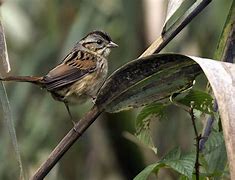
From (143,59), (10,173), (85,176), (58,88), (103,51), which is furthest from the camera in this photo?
(85,176)

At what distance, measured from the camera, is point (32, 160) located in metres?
4.61

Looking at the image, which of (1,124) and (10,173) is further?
(1,124)

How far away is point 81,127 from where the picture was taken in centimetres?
218

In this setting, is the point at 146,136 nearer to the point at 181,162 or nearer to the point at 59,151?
the point at 181,162

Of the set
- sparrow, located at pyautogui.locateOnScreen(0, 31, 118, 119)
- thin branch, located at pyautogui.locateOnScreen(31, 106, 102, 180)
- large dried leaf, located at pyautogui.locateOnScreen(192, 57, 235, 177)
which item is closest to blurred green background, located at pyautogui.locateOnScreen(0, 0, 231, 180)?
sparrow, located at pyautogui.locateOnScreen(0, 31, 118, 119)

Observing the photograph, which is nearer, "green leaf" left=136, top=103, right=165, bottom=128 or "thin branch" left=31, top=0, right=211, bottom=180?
"thin branch" left=31, top=0, right=211, bottom=180

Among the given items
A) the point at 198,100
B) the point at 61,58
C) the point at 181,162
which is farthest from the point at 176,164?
the point at 61,58

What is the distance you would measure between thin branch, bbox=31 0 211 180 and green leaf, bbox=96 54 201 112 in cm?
6

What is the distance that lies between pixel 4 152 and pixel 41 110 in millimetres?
454

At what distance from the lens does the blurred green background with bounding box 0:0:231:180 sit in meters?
4.53

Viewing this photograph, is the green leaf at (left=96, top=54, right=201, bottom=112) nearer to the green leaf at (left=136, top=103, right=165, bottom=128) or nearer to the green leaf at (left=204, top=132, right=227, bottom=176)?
the green leaf at (left=136, top=103, right=165, bottom=128)

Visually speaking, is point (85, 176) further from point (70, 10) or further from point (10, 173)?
point (70, 10)

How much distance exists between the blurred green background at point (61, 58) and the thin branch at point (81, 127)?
2056mm

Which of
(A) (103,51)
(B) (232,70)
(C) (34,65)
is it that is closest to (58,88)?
(A) (103,51)
